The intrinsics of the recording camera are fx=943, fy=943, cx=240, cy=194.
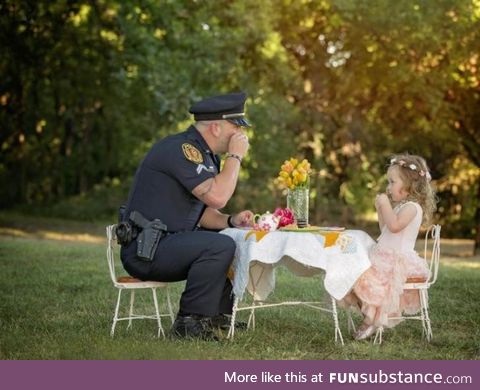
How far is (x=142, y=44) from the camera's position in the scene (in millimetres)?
18656

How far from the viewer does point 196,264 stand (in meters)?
6.40

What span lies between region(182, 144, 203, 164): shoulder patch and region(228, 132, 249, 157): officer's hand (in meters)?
0.22

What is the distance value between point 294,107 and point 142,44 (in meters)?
4.68

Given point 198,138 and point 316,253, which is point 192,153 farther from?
point 316,253

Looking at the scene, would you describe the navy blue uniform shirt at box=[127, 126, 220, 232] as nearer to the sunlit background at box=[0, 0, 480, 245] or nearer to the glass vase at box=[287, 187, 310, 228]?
the glass vase at box=[287, 187, 310, 228]

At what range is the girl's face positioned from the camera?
679 cm

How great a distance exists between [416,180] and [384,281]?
799mm

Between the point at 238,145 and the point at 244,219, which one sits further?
the point at 244,219

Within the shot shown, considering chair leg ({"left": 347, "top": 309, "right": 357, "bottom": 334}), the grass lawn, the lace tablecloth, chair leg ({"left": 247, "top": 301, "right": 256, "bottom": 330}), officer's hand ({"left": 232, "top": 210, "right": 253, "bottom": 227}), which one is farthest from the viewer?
chair leg ({"left": 247, "top": 301, "right": 256, "bottom": 330})

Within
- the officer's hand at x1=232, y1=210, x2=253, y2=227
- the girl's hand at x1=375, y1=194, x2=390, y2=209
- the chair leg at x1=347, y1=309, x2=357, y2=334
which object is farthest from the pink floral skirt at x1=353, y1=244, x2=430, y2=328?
the officer's hand at x1=232, y1=210, x2=253, y2=227

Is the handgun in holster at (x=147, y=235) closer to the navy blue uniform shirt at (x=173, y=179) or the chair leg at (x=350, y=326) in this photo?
the navy blue uniform shirt at (x=173, y=179)

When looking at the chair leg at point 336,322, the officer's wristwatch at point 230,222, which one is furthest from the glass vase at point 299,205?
the chair leg at point 336,322

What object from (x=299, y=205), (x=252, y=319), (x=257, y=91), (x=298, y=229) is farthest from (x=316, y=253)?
(x=257, y=91)

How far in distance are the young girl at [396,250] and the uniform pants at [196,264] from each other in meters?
0.96
